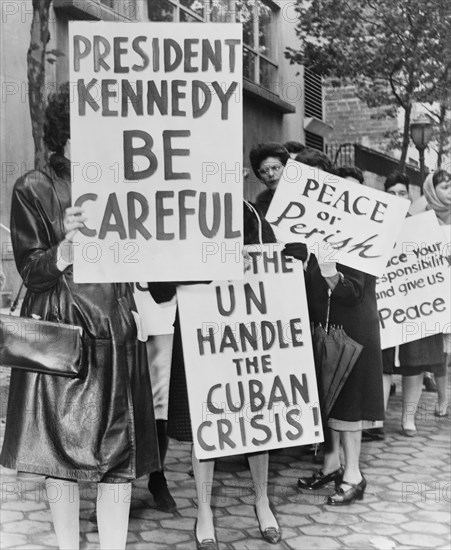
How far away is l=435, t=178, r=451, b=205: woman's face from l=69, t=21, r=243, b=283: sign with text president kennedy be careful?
11.9 ft

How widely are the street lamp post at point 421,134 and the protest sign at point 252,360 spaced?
4.54 metres

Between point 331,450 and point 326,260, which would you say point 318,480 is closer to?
point 331,450

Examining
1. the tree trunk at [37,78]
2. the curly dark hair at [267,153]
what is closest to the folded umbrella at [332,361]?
the curly dark hair at [267,153]

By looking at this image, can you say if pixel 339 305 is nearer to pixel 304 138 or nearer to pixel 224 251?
pixel 224 251

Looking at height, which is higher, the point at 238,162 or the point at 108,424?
the point at 238,162

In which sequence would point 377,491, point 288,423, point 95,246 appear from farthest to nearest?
point 377,491 → point 288,423 → point 95,246

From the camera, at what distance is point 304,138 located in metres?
6.85

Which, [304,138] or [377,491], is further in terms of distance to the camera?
[304,138]

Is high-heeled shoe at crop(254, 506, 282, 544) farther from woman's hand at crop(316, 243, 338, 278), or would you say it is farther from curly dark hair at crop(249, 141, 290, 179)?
curly dark hair at crop(249, 141, 290, 179)

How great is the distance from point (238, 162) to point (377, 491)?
241cm

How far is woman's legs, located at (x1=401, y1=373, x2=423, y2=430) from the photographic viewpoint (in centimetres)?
620

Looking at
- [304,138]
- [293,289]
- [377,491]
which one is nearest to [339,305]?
[293,289]

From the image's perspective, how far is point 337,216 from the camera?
13.7 feet

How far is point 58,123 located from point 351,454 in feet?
7.59
